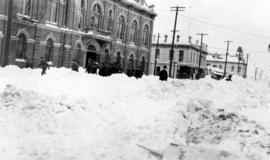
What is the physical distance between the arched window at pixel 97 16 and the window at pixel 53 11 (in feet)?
19.1

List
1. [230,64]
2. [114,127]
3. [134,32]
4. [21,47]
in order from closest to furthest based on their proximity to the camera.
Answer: [114,127] → [21,47] → [134,32] → [230,64]

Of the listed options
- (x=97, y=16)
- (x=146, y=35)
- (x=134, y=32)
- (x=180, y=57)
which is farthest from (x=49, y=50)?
(x=180, y=57)

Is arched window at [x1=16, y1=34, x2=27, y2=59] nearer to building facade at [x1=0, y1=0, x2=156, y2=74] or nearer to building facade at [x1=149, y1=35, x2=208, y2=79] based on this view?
building facade at [x1=0, y1=0, x2=156, y2=74]

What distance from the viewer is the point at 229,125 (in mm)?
10164

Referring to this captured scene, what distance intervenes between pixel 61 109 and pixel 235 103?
684cm

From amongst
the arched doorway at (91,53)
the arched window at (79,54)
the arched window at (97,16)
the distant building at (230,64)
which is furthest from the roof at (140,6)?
the distant building at (230,64)

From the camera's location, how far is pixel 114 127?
402 inches

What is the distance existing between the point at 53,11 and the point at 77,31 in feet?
10.7

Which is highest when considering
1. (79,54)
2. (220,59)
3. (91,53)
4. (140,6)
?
(140,6)

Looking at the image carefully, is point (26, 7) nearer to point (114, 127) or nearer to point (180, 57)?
point (114, 127)

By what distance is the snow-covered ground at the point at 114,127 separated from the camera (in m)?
8.42

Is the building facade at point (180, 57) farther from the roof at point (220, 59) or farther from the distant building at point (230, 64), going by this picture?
the roof at point (220, 59)

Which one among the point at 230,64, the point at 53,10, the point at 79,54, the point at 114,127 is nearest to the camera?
the point at 114,127

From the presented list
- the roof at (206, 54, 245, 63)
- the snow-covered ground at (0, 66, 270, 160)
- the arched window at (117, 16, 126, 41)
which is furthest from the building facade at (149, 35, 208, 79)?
the snow-covered ground at (0, 66, 270, 160)
